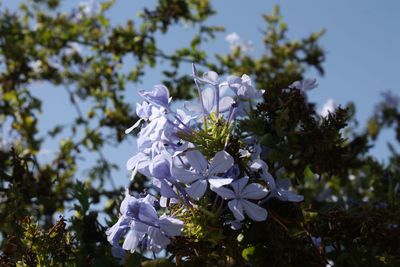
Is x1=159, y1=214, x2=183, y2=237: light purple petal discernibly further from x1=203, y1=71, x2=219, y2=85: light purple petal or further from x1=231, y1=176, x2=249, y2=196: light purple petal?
x1=203, y1=71, x2=219, y2=85: light purple petal

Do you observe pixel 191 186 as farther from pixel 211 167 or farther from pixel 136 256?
pixel 136 256

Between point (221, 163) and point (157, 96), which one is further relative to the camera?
point (157, 96)

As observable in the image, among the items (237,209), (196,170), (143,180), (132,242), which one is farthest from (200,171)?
(143,180)

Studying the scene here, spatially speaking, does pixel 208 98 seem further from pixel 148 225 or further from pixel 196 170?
pixel 148 225

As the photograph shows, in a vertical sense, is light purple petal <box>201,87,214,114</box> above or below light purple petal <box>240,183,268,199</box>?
above

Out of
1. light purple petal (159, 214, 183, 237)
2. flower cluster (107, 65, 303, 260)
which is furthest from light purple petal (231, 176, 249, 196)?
light purple petal (159, 214, 183, 237)

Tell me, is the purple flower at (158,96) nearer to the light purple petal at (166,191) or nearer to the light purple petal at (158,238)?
A: the light purple petal at (166,191)

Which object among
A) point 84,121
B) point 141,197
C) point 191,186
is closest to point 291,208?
point 191,186
